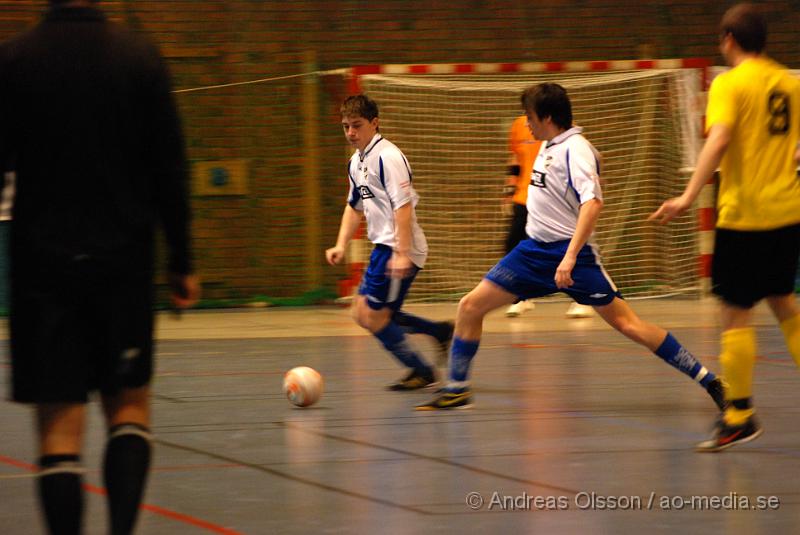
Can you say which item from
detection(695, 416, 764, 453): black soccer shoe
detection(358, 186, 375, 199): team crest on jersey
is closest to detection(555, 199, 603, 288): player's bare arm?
detection(695, 416, 764, 453): black soccer shoe

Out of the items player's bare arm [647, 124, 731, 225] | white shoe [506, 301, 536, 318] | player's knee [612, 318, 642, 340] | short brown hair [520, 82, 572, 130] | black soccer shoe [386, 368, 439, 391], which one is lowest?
white shoe [506, 301, 536, 318]

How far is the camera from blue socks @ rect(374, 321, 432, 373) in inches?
329

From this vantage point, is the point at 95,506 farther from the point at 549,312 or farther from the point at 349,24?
the point at 349,24

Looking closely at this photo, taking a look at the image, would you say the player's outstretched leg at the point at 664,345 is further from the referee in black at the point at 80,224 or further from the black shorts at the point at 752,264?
the referee in black at the point at 80,224

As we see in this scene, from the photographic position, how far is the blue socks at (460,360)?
24.9 ft

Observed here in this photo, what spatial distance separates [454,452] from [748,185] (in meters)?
1.95

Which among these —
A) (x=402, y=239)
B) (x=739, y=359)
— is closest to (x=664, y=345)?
(x=739, y=359)

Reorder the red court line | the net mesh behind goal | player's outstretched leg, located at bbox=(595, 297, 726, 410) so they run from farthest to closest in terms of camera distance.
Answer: the net mesh behind goal, player's outstretched leg, located at bbox=(595, 297, 726, 410), the red court line

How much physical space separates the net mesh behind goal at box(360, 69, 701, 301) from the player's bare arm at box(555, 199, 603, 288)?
759cm

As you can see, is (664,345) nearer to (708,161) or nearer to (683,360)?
(683,360)

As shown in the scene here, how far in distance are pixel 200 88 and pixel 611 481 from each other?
986 centimetres

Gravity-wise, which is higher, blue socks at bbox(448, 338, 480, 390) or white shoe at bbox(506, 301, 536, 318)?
blue socks at bbox(448, 338, 480, 390)

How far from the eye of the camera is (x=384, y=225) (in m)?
8.28

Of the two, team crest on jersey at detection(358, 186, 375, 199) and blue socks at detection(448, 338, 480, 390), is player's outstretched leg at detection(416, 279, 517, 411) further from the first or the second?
team crest on jersey at detection(358, 186, 375, 199)
